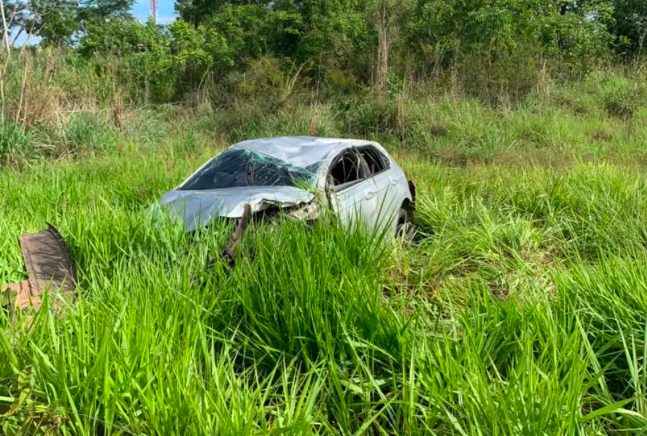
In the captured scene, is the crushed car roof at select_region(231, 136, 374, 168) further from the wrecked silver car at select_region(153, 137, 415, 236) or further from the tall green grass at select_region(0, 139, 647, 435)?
the tall green grass at select_region(0, 139, 647, 435)

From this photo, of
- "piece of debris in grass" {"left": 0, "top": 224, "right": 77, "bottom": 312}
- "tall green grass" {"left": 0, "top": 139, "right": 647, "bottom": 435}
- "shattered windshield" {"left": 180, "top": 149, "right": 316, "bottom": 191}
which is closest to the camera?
"tall green grass" {"left": 0, "top": 139, "right": 647, "bottom": 435}

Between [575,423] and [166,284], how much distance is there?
93.7 inches

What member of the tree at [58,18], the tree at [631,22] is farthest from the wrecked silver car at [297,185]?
the tree at [58,18]

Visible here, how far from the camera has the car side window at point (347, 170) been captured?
5199 millimetres

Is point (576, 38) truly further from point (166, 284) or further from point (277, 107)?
point (166, 284)

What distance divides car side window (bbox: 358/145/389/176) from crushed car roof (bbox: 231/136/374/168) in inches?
5.1

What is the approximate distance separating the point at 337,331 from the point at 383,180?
3.28 meters

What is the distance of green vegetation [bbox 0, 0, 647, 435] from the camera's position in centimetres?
218

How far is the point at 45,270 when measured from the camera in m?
3.70

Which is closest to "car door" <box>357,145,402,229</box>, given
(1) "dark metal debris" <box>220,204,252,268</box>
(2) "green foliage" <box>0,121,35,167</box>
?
(1) "dark metal debris" <box>220,204,252,268</box>

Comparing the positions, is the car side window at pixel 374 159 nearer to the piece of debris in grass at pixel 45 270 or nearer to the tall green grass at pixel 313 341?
the tall green grass at pixel 313 341

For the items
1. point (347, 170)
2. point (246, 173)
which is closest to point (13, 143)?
point (246, 173)

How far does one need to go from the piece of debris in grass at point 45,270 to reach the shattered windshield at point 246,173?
152 cm

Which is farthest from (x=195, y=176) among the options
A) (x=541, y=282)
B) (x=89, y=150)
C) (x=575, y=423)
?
(x=89, y=150)
